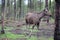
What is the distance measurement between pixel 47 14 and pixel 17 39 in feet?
12.1

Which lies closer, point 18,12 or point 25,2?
point 18,12

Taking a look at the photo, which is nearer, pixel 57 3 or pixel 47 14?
pixel 57 3

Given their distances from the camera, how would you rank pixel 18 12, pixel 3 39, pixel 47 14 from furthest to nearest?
pixel 18 12 < pixel 47 14 < pixel 3 39

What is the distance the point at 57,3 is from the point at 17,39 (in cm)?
780

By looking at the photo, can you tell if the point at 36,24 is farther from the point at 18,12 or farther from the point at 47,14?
the point at 18,12

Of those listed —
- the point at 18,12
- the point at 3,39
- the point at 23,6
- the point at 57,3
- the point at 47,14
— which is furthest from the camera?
the point at 23,6

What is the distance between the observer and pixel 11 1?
29734 millimetres

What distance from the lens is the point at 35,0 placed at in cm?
2877

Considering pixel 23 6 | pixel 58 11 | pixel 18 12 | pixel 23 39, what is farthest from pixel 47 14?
pixel 23 6

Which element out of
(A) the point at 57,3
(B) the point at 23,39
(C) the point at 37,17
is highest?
(A) the point at 57,3

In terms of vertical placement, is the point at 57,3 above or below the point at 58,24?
above

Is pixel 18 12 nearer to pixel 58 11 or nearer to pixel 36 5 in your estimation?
pixel 36 5

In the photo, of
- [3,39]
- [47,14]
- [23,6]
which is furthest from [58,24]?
[23,6]

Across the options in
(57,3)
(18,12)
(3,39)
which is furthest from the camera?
(18,12)
